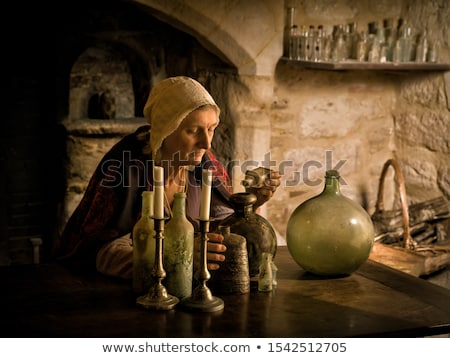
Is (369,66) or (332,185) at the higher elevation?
(369,66)

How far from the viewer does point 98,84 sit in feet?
15.3

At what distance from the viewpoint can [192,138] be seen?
243cm

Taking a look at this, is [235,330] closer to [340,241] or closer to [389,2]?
[340,241]

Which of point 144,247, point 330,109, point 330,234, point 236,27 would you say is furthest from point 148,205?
point 330,109

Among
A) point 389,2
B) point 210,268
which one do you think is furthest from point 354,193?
point 210,268

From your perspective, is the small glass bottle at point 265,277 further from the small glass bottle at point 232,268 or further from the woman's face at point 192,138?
the woman's face at point 192,138

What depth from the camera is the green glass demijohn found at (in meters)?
2.30

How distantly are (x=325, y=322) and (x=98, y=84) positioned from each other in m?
2.98

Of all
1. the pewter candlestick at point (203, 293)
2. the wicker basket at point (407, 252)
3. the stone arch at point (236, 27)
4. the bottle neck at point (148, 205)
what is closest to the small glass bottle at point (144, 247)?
the bottle neck at point (148, 205)

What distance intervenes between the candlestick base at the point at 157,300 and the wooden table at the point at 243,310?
0.05 ft

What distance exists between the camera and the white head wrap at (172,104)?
7.77ft

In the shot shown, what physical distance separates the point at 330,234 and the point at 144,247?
0.54 m

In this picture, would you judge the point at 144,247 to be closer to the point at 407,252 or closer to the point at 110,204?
the point at 110,204

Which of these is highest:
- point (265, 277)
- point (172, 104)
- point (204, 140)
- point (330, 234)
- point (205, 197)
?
point (172, 104)
